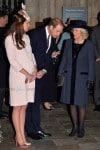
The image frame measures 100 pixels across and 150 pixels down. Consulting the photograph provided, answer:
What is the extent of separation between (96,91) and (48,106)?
40.0 inches

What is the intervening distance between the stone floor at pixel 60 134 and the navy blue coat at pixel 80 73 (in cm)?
59

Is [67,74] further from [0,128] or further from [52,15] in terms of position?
[52,15]

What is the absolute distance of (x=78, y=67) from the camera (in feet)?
22.1

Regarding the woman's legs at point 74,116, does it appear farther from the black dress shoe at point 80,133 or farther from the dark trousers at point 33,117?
the dark trousers at point 33,117

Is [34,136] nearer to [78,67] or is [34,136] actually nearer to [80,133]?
[80,133]

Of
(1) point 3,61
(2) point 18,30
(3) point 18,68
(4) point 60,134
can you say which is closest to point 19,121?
(3) point 18,68

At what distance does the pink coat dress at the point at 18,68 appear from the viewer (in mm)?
5957

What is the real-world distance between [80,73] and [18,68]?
116cm

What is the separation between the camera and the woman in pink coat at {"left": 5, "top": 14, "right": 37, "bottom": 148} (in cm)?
596

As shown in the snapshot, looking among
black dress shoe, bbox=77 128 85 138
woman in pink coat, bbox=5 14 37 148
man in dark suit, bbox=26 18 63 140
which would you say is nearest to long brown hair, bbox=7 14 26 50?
woman in pink coat, bbox=5 14 37 148

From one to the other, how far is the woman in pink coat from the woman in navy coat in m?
0.78

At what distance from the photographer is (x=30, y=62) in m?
6.11

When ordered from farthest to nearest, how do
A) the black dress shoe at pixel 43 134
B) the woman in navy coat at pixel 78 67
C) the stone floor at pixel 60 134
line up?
the black dress shoe at pixel 43 134, the woman in navy coat at pixel 78 67, the stone floor at pixel 60 134

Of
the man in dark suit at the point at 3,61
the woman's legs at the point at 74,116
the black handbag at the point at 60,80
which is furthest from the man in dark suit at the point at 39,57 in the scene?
the man in dark suit at the point at 3,61
